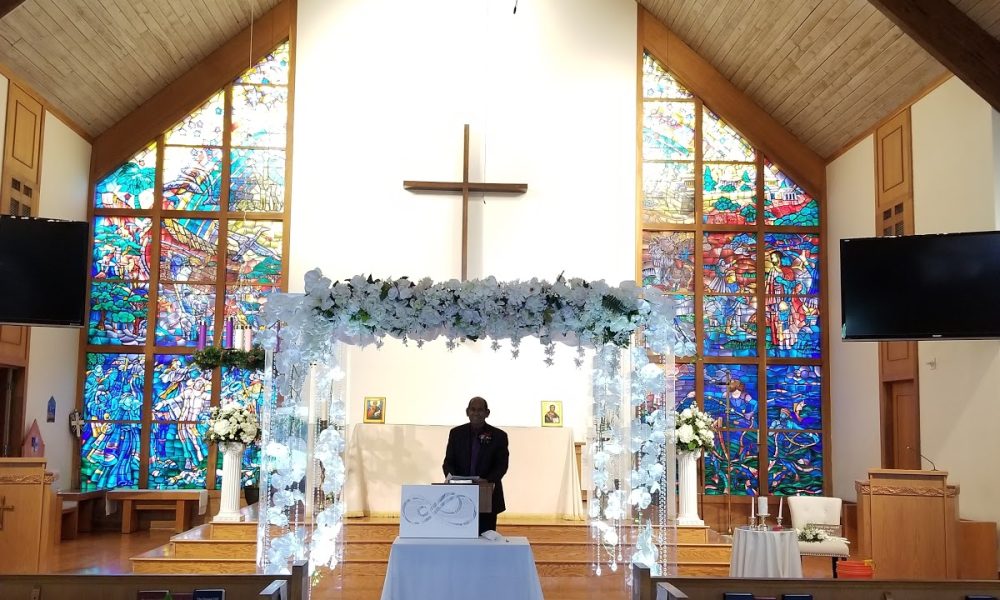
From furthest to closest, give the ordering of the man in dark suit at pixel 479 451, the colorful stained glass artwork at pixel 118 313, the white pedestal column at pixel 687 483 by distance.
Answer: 1. the colorful stained glass artwork at pixel 118 313
2. the white pedestal column at pixel 687 483
3. the man in dark suit at pixel 479 451

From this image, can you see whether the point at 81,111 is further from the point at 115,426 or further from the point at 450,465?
the point at 450,465

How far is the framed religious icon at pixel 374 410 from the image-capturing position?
10734 millimetres

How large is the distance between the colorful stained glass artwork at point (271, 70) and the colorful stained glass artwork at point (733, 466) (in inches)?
246

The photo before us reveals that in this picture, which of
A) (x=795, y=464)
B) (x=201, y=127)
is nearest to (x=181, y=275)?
(x=201, y=127)

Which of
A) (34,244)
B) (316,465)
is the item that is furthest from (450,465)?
(34,244)

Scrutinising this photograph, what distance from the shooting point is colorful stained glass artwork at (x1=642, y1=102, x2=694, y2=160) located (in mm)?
11625

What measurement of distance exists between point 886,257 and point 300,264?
6054 mm

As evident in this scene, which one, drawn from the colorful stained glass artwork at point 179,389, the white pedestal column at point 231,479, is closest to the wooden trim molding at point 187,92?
the colorful stained glass artwork at point 179,389

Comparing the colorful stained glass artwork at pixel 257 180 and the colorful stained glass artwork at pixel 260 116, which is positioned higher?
the colorful stained glass artwork at pixel 260 116

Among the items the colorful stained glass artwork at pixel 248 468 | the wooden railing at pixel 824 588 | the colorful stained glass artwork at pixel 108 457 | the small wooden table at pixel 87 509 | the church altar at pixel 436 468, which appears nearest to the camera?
the wooden railing at pixel 824 588

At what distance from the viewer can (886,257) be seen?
830cm

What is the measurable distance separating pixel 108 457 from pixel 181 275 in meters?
2.08

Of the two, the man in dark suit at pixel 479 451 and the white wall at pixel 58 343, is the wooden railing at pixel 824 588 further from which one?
the white wall at pixel 58 343

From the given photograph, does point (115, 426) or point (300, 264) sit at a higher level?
point (300, 264)
